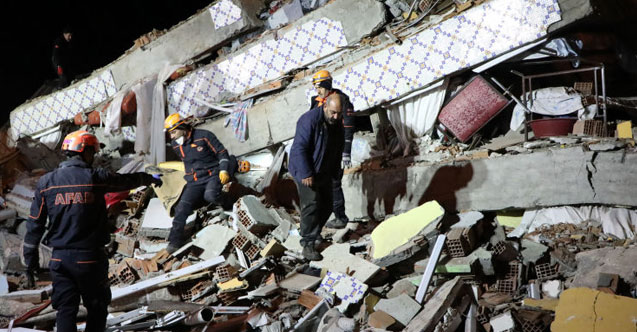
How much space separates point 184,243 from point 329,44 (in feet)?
14.8

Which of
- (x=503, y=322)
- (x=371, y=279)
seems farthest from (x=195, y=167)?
(x=503, y=322)

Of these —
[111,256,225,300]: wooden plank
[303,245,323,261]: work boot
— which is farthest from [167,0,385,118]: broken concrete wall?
[111,256,225,300]: wooden plank

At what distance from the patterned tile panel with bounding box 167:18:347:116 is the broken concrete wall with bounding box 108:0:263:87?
1.20 metres

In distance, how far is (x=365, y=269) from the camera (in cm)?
561

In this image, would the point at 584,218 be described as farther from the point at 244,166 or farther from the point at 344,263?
the point at 244,166

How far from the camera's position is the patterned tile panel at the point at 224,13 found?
1086 cm

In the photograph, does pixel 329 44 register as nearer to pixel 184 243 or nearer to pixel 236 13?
pixel 236 13

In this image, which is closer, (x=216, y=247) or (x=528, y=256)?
(x=528, y=256)

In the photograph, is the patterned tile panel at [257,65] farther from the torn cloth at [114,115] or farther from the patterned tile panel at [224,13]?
the patterned tile panel at [224,13]

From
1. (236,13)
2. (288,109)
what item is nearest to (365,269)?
(288,109)

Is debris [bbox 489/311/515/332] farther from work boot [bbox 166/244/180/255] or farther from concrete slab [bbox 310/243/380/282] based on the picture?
work boot [bbox 166/244/180/255]

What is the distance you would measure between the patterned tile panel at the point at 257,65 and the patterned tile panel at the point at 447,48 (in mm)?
1225

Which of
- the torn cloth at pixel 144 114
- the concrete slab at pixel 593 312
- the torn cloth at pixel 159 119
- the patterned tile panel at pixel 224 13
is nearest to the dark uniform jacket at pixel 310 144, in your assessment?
the concrete slab at pixel 593 312

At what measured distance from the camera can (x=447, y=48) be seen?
24.0 feet
